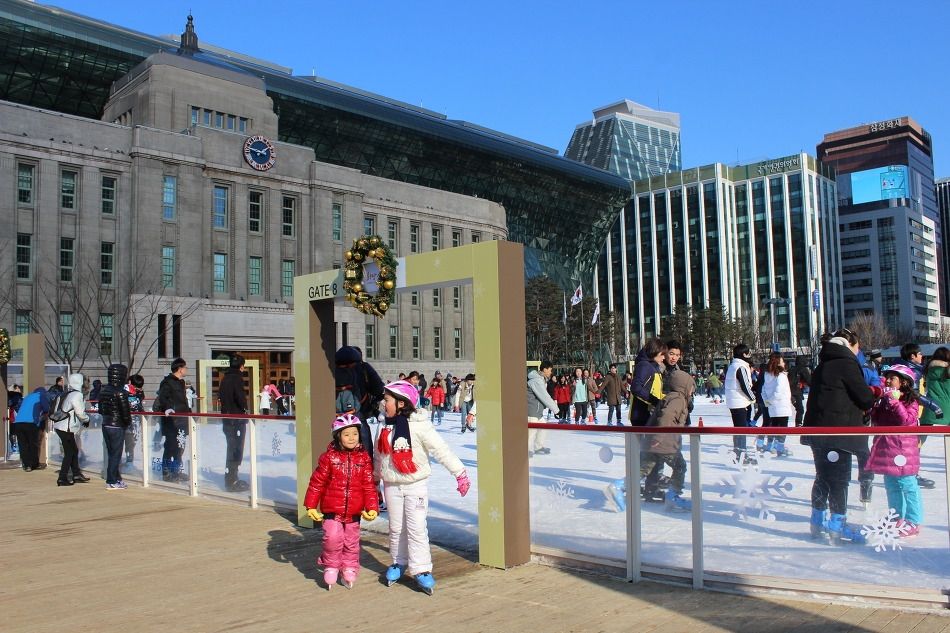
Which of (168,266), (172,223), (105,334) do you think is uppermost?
(172,223)

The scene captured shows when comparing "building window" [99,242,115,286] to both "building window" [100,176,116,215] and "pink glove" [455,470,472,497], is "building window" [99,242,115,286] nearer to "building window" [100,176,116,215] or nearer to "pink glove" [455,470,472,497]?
"building window" [100,176,116,215]

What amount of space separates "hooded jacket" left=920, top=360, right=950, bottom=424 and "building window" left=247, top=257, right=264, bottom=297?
4420 cm

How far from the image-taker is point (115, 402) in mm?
12883

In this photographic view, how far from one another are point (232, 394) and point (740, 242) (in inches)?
4817

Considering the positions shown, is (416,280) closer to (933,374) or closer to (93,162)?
(933,374)

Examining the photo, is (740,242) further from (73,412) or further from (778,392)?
(73,412)

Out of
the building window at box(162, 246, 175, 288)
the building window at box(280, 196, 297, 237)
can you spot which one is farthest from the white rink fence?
the building window at box(280, 196, 297, 237)

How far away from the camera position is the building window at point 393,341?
58.6 m

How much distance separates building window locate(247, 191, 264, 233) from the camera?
165ft

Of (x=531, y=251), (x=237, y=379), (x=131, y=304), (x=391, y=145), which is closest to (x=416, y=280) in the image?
(x=237, y=379)

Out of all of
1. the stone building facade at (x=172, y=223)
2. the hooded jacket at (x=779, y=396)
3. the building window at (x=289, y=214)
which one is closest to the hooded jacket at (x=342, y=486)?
the hooded jacket at (x=779, y=396)

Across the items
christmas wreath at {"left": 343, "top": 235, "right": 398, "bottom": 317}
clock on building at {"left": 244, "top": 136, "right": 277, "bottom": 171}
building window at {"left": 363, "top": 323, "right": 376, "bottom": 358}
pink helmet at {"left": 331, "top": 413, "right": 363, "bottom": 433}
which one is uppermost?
clock on building at {"left": 244, "top": 136, "right": 277, "bottom": 171}

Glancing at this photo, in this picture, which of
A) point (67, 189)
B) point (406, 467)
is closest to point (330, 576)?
point (406, 467)

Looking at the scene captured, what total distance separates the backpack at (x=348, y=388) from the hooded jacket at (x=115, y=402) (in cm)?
539
